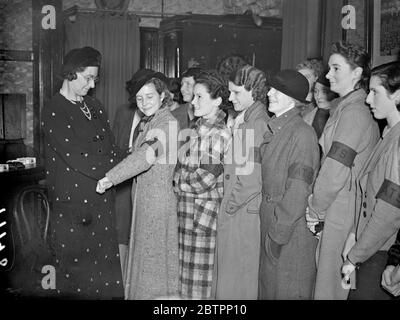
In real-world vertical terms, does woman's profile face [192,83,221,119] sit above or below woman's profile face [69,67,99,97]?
below

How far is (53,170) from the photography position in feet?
7.30

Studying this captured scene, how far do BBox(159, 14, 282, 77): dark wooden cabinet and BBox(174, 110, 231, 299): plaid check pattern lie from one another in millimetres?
2157

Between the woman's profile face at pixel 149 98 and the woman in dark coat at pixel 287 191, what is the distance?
516mm

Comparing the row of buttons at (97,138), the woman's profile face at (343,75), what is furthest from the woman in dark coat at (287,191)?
the row of buttons at (97,138)

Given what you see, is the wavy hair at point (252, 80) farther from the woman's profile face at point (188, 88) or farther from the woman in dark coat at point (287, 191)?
the woman's profile face at point (188, 88)

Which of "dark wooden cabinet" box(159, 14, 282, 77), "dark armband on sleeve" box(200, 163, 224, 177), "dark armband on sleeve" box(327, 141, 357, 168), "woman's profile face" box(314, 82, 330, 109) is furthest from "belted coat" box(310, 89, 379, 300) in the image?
"dark wooden cabinet" box(159, 14, 282, 77)

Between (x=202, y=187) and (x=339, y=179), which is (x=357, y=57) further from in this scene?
(x=202, y=187)

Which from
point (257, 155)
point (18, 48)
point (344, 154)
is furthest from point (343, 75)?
point (18, 48)

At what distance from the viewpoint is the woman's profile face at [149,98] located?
2.25 m

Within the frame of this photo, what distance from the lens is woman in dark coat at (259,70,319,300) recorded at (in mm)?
1895

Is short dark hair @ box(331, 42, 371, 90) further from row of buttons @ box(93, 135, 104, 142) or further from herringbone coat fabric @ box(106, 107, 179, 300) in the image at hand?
row of buttons @ box(93, 135, 104, 142)

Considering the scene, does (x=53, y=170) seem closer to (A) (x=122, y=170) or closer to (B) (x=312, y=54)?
(A) (x=122, y=170)

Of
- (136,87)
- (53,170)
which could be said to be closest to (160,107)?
(136,87)

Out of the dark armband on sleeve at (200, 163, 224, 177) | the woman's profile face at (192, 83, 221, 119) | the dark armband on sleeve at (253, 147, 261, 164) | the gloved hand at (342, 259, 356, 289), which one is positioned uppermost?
the woman's profile face at (192, 83, 221, 119)
